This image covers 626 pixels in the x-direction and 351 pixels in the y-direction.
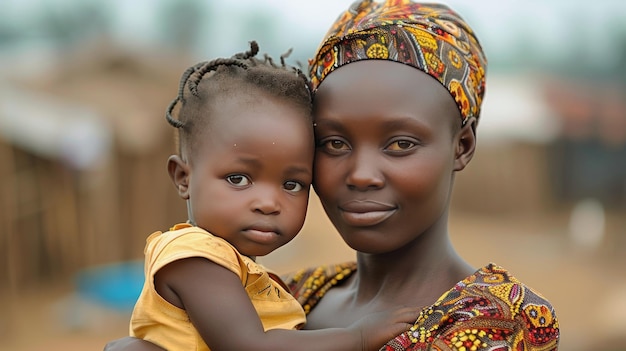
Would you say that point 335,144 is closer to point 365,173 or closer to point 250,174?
point 365,173

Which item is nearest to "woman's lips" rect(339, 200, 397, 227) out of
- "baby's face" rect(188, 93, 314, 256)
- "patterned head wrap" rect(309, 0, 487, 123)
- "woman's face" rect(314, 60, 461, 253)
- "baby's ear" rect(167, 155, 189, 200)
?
"woman's face" rect(314, 60, 461, 253)

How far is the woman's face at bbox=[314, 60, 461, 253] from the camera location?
2525mm

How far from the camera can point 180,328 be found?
2.42 m

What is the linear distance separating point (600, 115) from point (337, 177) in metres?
22.6

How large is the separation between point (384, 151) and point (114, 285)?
467 inches

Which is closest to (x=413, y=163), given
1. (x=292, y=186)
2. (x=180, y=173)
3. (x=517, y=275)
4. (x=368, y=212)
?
(x=368, y=212)

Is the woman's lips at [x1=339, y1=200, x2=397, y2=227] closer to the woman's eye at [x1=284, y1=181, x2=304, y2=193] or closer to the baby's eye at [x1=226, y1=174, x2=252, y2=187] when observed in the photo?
the woman's eye at [x1=284, y1=181, x2=304, y2=193]

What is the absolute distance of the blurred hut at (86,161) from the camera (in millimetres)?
14406

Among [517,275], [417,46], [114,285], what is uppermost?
[417,46]

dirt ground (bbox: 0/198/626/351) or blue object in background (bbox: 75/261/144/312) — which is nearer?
dirt ground (bbox: 0/198/626/351)

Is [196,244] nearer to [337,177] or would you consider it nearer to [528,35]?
[337,177]

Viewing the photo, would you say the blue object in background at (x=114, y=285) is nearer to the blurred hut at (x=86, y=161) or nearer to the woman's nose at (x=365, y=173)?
the blurred hut at (x=86, y=161)

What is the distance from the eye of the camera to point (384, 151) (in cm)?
255

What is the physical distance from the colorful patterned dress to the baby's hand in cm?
2
